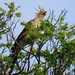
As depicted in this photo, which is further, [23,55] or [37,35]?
[23,55]

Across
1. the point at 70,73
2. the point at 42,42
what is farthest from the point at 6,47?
the point at 70,73

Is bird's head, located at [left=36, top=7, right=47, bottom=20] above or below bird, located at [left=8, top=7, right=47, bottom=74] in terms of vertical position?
above

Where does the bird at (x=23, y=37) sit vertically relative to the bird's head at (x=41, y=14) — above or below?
below

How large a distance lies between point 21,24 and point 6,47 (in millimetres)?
849

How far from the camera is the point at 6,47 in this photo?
5215 millimetres

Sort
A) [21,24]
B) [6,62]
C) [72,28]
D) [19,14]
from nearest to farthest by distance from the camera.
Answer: [72,28], [6,62], [21,24], [19,14]

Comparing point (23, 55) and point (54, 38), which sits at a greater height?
point (23, 55)

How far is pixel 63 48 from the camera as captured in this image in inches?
160

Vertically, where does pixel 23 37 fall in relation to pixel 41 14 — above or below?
below

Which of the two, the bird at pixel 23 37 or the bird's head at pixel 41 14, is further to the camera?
the bird's head at pixel 41 14

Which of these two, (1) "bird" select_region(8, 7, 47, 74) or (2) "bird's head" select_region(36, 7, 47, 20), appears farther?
(2) "bird's head" select_region(36, 7, 47, 20)

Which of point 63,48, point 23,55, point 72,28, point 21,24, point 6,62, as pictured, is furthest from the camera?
point 23,55

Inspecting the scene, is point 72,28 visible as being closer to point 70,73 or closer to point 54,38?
point 54,38

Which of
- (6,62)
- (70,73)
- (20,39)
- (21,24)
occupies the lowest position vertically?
(70,73)
